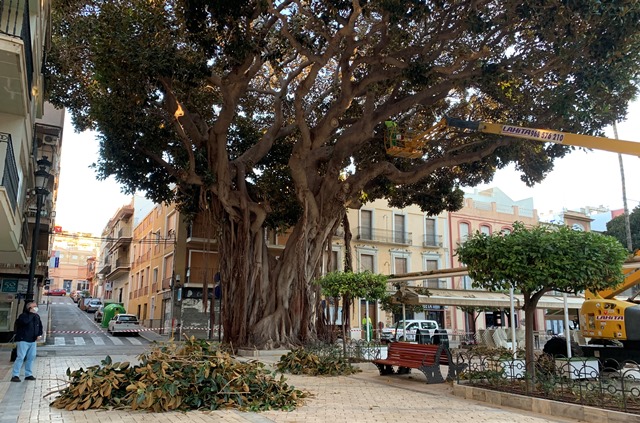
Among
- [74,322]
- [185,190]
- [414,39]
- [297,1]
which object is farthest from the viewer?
[74,322]

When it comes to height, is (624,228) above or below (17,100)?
above

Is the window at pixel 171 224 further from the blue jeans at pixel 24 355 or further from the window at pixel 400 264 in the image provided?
the blue jeans at pixel 24 355

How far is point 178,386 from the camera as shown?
7.47 m

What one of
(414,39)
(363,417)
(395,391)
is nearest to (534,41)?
(414,39)

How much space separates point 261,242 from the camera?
17.2m

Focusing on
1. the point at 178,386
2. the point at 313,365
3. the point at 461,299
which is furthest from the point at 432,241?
the point at 178,386

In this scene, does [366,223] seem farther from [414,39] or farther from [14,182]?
[14,182]

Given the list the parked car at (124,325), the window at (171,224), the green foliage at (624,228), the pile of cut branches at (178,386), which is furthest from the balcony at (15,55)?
the green foliage at (624,228)

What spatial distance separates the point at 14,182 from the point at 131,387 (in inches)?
278

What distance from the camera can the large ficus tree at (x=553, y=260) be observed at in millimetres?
8188

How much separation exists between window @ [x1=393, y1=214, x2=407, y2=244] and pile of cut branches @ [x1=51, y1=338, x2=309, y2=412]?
2822 cm

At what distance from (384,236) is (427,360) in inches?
991

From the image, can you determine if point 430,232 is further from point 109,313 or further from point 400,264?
point 109,313

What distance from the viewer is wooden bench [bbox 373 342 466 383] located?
1048 cm
